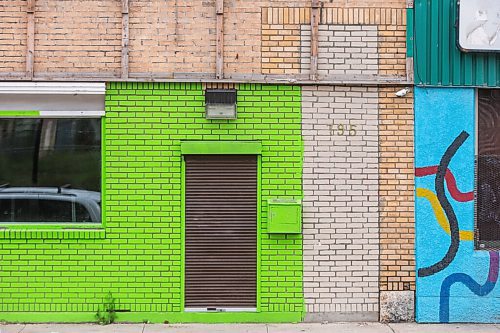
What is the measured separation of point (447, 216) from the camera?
848 centimetres

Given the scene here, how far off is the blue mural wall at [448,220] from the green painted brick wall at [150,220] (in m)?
1.49

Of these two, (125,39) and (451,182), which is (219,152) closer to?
(125,39)

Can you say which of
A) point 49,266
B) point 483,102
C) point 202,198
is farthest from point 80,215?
point 483,102

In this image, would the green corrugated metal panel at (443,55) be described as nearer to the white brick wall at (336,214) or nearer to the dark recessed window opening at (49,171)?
the white brick wall at (336,214)

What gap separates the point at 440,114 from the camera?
Result: 852cm

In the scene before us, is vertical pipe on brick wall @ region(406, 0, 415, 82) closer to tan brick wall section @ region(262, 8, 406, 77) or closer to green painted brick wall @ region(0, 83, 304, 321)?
tan brick wall section @ region(262, 8, 406, 77)

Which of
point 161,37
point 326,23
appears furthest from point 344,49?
point 161,37

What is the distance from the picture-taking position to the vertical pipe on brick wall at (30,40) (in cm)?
833

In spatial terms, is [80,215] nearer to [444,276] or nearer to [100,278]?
[100,278]

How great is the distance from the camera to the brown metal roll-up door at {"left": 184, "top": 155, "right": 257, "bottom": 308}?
27.8 feet

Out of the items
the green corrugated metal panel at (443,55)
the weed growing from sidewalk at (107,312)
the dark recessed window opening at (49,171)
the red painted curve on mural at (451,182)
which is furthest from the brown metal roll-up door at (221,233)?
the green corrugated metal panel at (443,55)

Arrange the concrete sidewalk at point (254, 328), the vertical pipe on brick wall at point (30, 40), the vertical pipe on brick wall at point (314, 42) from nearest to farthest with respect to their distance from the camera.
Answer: the concrete sidewalk at point (254, 328), the vertical pipe on brick wall at point (30, 40), the vertical pipe on brick wall at point (314, 42)

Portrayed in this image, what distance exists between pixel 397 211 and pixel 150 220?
9.87ft

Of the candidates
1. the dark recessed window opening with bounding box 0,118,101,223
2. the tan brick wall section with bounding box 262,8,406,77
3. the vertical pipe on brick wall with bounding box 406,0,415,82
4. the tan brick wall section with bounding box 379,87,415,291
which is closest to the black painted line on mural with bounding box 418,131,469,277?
the tan brick wall section with bounding box 379,87,415,291
